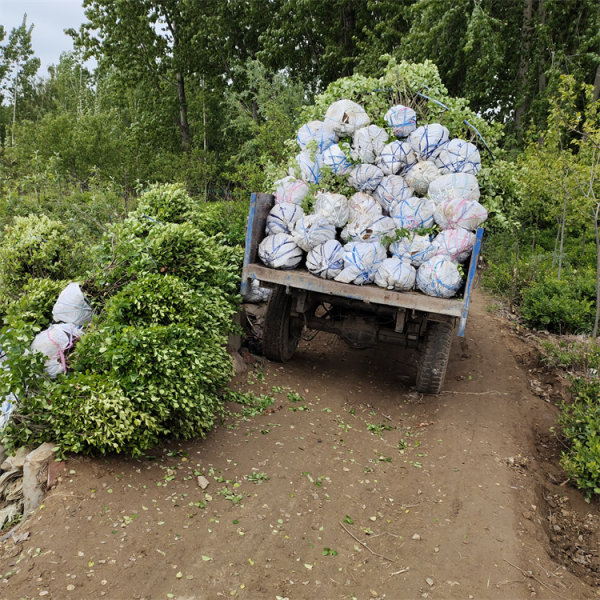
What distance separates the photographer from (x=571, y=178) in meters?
8.94

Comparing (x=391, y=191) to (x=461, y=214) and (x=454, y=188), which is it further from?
(x=461, y=214)

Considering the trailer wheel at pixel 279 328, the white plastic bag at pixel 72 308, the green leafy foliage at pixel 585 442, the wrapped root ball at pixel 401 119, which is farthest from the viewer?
the trailer wheel at pixel 279 328

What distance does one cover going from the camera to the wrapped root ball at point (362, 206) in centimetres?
508

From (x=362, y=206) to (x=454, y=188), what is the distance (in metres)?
0.90

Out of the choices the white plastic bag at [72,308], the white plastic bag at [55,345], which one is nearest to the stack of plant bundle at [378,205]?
the white plastic bag at [72,308]

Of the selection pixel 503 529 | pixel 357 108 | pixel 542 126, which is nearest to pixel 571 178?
pixel 357 108

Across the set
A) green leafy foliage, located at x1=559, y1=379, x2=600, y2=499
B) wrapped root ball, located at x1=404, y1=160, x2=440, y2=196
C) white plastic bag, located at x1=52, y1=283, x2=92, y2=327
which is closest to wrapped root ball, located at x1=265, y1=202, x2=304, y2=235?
wrapped root ball, located at x1=404, y1=160, x2=440, y2=196

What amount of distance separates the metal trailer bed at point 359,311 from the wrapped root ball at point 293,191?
4.9 inches

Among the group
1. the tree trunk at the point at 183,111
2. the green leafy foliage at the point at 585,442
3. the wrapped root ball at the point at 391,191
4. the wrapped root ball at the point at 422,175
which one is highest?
the tree trunk at the point at 183,111

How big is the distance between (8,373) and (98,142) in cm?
1280

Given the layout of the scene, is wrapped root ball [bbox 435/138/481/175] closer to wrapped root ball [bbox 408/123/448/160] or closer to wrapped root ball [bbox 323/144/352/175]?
wrapped root ball [bbox 408/123/448/160]

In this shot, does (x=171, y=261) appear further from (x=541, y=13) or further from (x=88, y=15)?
(x=88, y=15)

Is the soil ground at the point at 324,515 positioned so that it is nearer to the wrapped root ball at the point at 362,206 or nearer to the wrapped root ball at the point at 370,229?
the wrapped root ball at the point at 370,229

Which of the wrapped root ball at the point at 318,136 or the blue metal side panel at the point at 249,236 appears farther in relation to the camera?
the wrapped root ball at the point at 318,136
